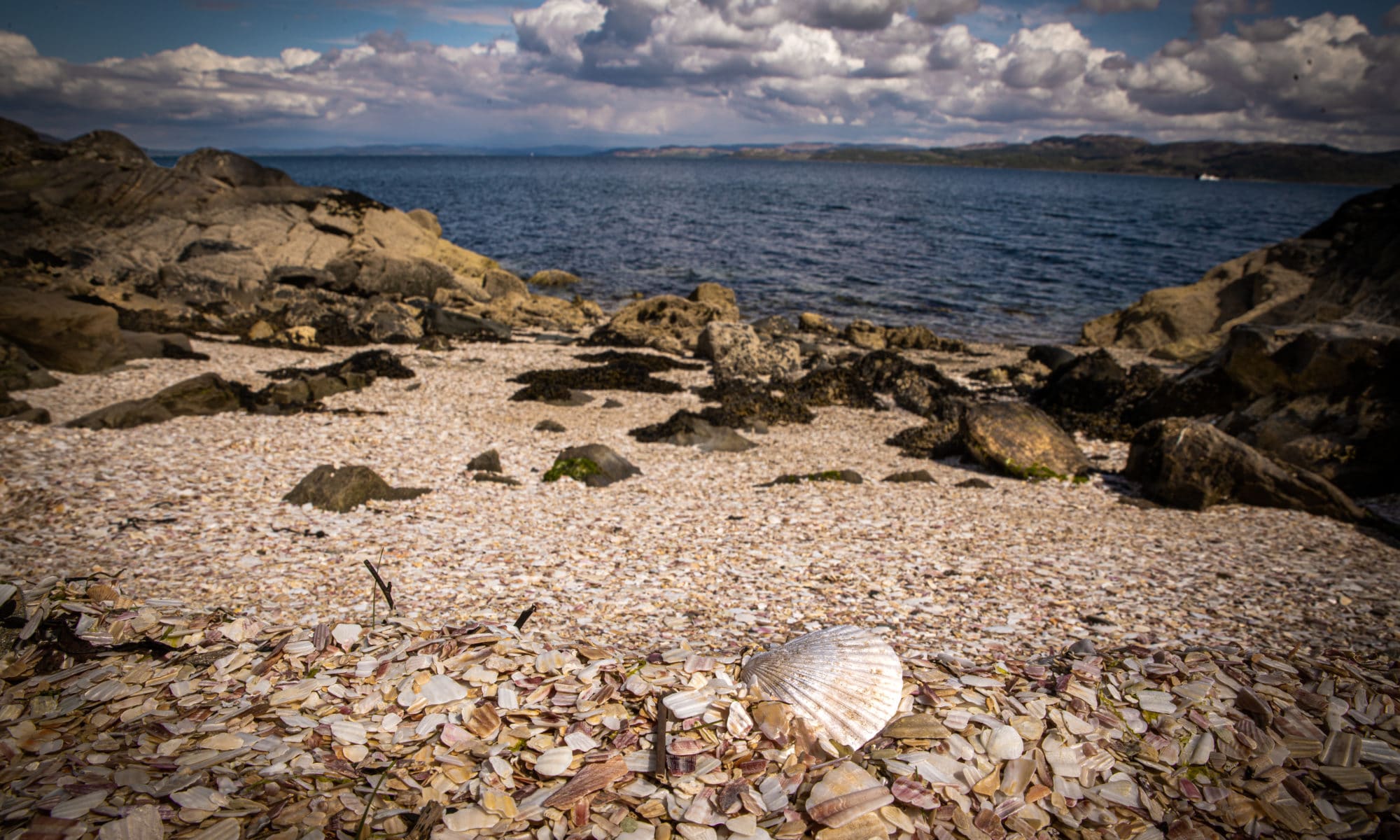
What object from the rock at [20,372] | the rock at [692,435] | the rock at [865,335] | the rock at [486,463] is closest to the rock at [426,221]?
the rock at [865,335]

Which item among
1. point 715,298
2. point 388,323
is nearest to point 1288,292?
point 715,298

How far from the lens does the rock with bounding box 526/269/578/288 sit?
40.3 metres

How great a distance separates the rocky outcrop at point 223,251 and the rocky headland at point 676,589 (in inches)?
125

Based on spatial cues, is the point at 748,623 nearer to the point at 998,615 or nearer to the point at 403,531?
the point at 998,615

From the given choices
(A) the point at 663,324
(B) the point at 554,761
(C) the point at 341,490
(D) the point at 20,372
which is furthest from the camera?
(A) the point at 663,324

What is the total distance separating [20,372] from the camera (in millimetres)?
12586

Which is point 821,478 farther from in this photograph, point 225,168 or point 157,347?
point 225,168

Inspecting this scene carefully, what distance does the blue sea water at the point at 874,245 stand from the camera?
3512 centimetres

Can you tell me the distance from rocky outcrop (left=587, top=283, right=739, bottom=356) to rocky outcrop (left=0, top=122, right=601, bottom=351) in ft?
10.5

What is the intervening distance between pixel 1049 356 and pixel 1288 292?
8935 millimetres

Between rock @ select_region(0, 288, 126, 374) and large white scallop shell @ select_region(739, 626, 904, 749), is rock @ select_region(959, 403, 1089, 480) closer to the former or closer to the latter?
large white scallop shell @ select_region(739, 626, 904, 749)

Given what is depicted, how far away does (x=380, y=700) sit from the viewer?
3.86 meters

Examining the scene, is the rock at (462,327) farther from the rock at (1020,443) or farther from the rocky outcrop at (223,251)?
the rock at (1020,443)

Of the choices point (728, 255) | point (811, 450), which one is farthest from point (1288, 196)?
point (811, 450)
